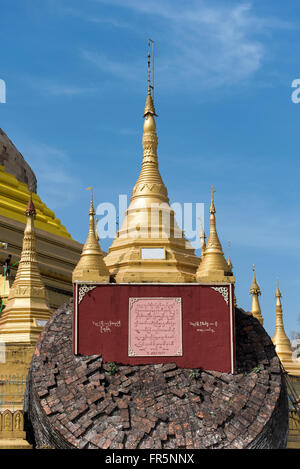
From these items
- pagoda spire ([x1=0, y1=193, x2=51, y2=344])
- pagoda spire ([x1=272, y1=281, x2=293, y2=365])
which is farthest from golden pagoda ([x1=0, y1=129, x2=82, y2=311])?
pagoda spire ([x1=272, y1=281, x2=293, y2=365])

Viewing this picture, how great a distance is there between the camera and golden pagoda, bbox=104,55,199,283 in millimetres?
21359

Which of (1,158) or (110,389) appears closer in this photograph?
(110,389)

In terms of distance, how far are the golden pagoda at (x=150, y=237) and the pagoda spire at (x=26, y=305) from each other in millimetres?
2268

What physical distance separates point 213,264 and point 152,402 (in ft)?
17.0

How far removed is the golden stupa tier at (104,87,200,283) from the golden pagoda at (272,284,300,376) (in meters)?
6.95

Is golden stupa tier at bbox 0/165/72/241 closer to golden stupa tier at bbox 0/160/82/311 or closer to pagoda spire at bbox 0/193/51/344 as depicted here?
golden stupa tier at bbox 0/160/82/311

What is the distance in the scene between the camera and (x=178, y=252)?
2244 cm

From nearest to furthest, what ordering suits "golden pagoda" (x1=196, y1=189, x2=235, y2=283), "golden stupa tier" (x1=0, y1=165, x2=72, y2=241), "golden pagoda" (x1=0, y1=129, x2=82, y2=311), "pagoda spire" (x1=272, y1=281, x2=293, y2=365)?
"golden pagoda" (x1=196, y1=189, x2=235, y2=283), "golden pagoda" (x1=0, y1=129, x2=82, y2=311), "pagoda spire" (x1=272, y1=281, x2=293, y2=365), "golden stupa tier" (x1=0, y1=165, x2=72, y2=241)

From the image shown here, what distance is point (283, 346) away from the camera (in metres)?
28.7

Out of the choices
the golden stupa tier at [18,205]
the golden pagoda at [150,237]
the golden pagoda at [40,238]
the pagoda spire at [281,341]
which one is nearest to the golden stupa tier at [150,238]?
the golden pagoda at [150,237]

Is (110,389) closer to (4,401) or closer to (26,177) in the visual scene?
(4,401)
